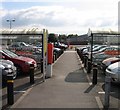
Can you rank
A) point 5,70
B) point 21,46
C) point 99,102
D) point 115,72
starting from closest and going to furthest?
point 99,102 < point 115,72 < point 5,70 < point 21,46

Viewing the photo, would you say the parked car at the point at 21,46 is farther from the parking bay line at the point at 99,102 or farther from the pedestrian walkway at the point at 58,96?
the parking bay line at the point at 99,102

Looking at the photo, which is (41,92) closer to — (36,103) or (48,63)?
(36,103)

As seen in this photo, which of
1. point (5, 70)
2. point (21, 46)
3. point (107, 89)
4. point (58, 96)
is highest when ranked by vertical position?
point (21, 46)

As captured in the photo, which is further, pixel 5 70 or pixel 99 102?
pixel 5 70

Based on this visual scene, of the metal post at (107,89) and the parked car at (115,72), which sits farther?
the parked car at (115,72)

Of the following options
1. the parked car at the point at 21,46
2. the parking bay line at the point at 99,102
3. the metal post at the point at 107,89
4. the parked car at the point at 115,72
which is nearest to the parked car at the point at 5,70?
the parking bay line at the point at 99,102

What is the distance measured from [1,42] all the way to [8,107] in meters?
12.5

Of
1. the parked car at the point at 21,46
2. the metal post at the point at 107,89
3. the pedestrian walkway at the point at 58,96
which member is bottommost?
the pedestrian walkway at the point at 58,96

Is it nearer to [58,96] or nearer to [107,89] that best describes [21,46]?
[58,96]

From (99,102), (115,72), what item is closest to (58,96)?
(99,102)

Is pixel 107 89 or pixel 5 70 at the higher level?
pixel 5 70

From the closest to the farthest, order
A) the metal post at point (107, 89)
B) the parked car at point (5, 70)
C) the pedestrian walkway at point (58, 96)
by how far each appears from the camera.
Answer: the metal post at point (107, 89) → the pedestrian walkway at point (58, 96) → the parked car at point (5, 70)

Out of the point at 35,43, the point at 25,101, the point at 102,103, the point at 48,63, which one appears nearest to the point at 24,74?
the point at 48,63

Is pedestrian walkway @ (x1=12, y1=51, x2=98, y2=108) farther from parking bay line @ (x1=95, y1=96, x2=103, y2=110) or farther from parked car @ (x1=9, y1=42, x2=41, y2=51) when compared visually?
parked car @ (x1=9, y1=42, x2=41, y2=51)
